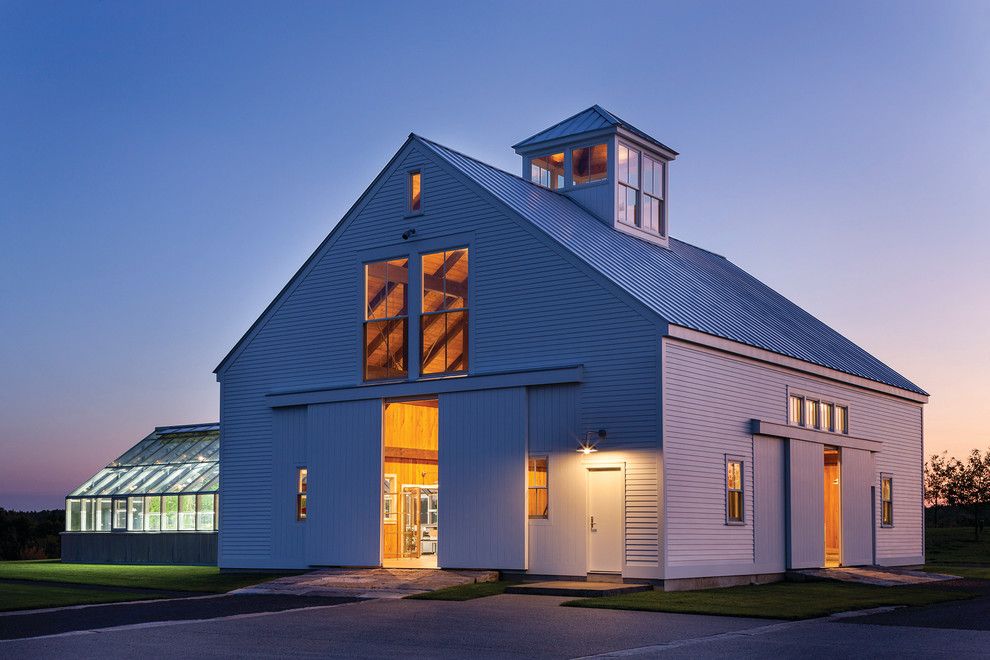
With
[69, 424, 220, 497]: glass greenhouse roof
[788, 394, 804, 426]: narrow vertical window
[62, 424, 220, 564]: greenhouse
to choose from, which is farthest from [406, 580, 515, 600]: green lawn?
[69, 424, 220, 497]: glass greenhouse roof

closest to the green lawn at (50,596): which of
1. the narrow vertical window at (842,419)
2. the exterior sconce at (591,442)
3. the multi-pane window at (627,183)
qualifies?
the exterior sconce at (591,442)

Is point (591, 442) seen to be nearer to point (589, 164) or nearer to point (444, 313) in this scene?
point (444, 313)

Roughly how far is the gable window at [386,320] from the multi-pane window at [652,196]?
8.13 meters

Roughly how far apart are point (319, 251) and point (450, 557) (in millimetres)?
9279

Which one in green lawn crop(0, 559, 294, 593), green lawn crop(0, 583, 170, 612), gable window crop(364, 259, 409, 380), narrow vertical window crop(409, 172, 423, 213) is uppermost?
narrow vertical window crop(409, 172, 423, 213)

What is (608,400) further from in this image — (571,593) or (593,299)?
(571,593)

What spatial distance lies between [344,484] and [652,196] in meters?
12.5

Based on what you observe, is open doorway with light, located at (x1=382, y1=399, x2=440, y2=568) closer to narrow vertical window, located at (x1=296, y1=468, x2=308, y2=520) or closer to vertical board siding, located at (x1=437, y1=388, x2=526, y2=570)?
narrow vertical window, located at (x1=296, y1=468, x2=308, y2=520)

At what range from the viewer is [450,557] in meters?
29.4

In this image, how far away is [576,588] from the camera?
992 inches

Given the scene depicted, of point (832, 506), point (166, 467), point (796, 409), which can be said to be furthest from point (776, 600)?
point (166, 467)

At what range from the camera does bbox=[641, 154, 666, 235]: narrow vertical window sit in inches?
1426

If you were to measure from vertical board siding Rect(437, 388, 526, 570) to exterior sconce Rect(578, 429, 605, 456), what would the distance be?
1611 millimetres

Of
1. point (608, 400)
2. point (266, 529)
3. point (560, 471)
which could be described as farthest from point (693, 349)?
point (266, 529)
